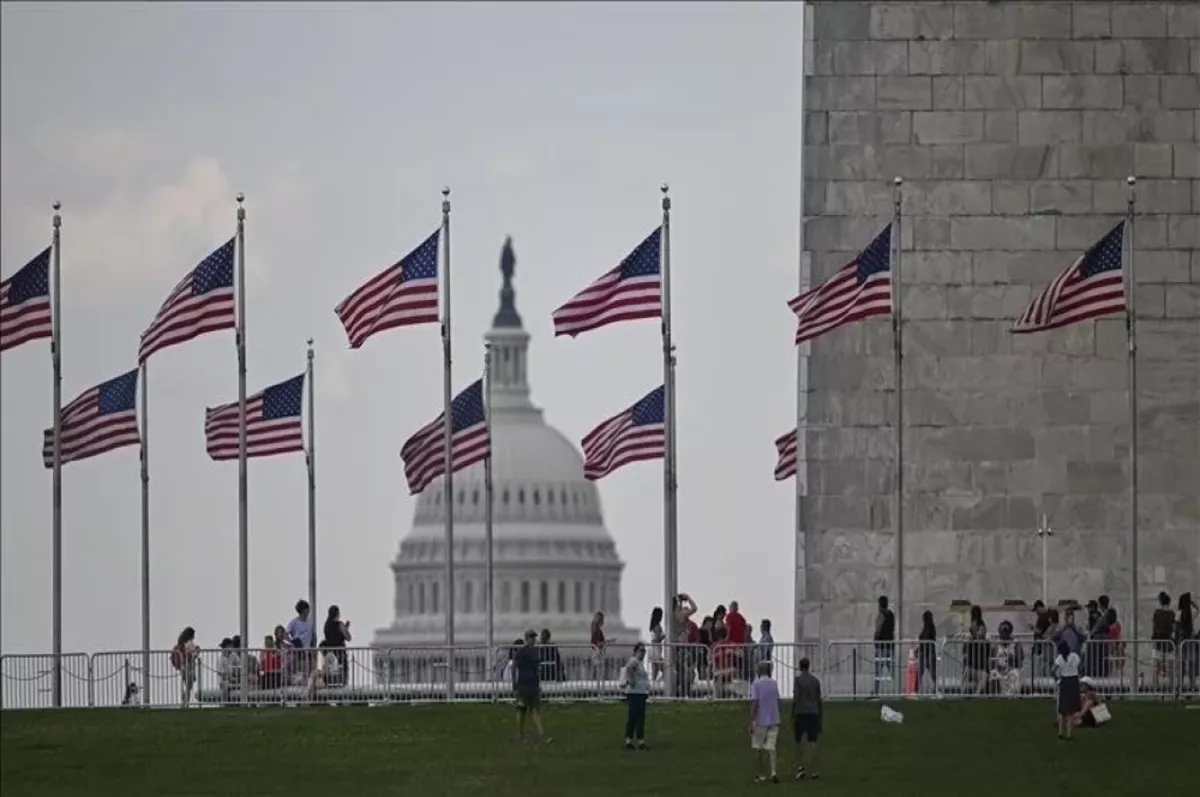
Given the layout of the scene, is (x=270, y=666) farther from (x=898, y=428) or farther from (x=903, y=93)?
(x=903, y=93)

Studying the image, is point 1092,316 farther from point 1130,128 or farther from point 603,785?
point 603,785

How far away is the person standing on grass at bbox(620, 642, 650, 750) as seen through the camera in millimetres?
66625

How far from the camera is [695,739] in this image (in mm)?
68750

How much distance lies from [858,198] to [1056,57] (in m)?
4.33

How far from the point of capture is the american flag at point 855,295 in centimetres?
7750

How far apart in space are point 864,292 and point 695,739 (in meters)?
11.2

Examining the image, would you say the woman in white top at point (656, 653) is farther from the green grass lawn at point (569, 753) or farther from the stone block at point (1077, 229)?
the stone block at point (1077, 229)

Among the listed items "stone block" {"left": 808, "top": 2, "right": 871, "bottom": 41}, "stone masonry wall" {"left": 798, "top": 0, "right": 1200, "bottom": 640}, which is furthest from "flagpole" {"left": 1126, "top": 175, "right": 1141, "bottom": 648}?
"stone block" {"left": 808, "top": 2, "right": 871, "bottom": 41}

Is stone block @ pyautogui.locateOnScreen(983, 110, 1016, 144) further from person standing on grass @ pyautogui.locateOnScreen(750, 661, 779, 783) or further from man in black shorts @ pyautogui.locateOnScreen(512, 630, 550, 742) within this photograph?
person standing on grass @ pyautogui.locateOnScreen(750, 661, 779, 783)

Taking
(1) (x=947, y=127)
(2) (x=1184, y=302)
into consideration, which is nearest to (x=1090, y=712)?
(2) (x=1184, y=302)

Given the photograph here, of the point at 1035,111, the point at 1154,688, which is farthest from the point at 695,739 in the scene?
the point at 1035,111

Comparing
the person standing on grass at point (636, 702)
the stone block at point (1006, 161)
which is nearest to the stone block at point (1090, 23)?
the stone block at point (1006, 161)

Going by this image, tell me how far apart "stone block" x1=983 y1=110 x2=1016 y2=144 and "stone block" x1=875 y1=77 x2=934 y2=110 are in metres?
1.08

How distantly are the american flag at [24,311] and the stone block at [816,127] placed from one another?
14705mm
